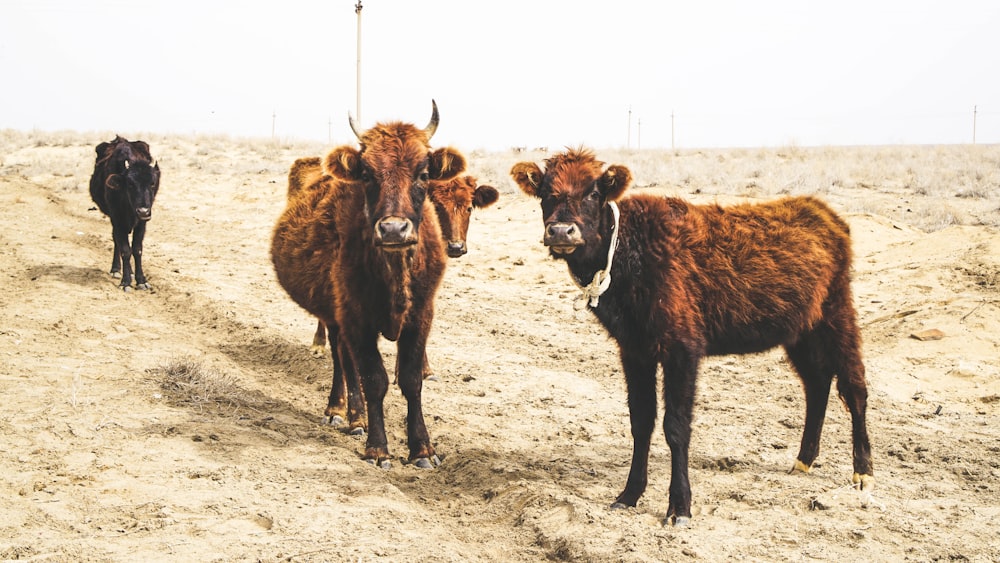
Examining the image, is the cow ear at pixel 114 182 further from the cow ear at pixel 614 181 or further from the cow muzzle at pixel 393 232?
the cow ear at pixel 614 181

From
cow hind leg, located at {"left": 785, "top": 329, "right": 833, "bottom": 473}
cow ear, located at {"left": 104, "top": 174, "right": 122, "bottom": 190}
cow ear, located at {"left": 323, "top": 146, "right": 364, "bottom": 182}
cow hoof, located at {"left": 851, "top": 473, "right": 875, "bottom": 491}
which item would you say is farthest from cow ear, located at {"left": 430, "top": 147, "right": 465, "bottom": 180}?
cow ear, located at {"left": 104, "top": 174, "right": 122, "bottom": 190}

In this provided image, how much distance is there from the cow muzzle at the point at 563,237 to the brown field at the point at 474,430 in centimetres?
172

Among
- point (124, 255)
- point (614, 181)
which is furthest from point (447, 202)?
point (124, 255)

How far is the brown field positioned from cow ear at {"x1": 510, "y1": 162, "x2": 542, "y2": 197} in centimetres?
220

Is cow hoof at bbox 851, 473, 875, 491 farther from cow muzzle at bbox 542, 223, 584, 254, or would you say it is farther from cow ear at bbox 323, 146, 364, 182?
cow ear at bbox 323, 146, 364, 182

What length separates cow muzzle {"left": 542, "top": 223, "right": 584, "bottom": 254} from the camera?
560 cm

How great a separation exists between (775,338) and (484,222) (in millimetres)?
13211

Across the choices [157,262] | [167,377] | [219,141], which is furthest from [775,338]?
[219,141]

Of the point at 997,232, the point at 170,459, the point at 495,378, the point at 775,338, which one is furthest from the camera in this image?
the point at 997,232

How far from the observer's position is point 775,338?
253 inches

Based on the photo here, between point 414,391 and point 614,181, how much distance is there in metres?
2.47

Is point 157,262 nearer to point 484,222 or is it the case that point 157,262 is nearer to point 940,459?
point 484,222

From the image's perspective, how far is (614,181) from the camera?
5.96m

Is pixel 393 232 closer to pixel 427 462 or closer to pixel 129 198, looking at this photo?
pixel 427 462
